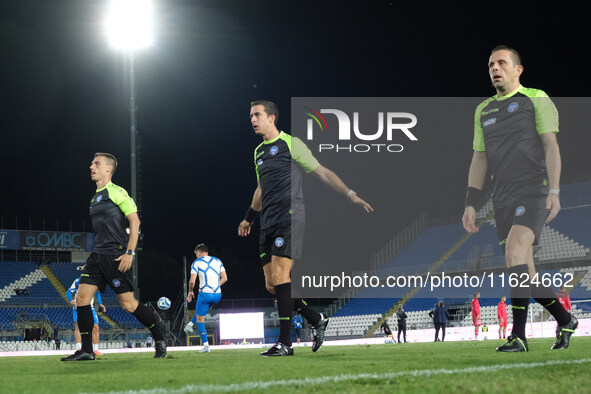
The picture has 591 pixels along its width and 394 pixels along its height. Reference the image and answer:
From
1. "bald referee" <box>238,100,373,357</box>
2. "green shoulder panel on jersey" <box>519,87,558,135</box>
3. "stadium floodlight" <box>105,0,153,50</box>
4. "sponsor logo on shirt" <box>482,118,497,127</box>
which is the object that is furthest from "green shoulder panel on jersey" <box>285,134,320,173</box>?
"stadium floodlight" <box>105,0,153,50</box>

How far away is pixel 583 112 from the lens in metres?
39.4

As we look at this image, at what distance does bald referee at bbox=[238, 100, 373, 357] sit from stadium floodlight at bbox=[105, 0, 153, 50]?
885 inches

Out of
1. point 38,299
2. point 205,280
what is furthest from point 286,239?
point 38,299

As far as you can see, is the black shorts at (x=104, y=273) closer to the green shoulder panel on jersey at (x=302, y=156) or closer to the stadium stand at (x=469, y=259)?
the green shoulder panel on jersey at (x=302, y=156)

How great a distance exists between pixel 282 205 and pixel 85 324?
2.67 m

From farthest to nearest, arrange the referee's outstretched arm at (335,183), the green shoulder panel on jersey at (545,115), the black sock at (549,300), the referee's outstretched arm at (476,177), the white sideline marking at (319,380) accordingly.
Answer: the referee's outstretched arm at (335,183)
the referee's outstretched arm at (476,177)
the green shoulder panel on jersey at (545,115)
the black sock at (549,300)
the white sideline marking at (319,380)

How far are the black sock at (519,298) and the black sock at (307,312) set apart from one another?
2140 millimetres

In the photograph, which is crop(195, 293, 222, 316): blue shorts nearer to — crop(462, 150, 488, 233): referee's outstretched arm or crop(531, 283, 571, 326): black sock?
crop(462, 150, 488, 233): referee's outstretched arm

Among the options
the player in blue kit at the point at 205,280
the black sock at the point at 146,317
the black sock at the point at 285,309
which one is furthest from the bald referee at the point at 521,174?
the player in blue kit at the point at 205,280

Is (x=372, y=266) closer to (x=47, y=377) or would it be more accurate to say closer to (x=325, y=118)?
(x=325, y=118)

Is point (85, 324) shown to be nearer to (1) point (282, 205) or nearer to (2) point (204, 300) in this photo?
(1) point (282, 205)

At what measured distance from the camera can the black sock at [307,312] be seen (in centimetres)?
748

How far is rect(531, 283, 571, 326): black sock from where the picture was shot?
620 centimetres

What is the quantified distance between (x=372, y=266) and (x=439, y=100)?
11507mm
